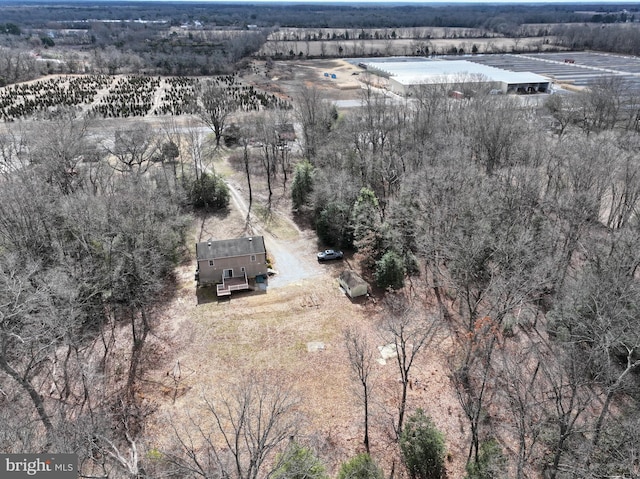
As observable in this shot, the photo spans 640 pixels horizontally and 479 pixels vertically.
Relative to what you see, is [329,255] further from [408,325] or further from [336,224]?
[408,325]

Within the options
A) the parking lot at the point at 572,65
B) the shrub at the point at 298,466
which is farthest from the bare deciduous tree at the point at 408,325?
the parking lot at the point at 572,65

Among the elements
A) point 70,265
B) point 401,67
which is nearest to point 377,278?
point 70,265

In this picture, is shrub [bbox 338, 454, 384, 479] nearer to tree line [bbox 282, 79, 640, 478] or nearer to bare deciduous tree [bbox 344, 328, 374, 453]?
bare deciduous tree [bbox 344, 328, 374, 453]

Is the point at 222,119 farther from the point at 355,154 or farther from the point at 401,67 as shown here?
the point at 401,67

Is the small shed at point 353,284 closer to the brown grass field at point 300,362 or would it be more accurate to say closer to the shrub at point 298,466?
the brown grass field at point 300,362

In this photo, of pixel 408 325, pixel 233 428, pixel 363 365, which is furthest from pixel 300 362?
pixel 408 325

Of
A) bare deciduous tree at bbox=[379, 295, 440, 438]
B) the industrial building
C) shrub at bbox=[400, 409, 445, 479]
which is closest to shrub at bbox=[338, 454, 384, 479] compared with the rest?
shrub at bbox=[400, 409, 445, 479]

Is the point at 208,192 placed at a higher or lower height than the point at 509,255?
lower
